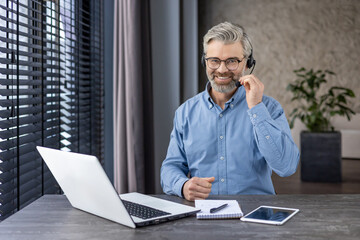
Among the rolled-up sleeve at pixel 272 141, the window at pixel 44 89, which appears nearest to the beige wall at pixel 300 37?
the window at pixel 44 89

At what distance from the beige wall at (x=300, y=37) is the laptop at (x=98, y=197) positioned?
5.57 m

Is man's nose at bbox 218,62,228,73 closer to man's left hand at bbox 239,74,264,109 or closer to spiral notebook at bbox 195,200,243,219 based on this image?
man's left hand at bbox 239,74,264,109

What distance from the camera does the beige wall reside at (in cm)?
634

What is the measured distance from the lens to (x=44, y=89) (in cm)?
209

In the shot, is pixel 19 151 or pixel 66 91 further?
pixel 66 91

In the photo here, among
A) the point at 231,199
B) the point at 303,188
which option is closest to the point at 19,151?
the point at 231,199

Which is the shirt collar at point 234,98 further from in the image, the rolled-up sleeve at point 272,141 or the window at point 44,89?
the window at point 44,89

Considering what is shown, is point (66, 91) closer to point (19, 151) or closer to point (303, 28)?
point (19, 151)

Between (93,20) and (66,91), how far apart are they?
0.68 meters

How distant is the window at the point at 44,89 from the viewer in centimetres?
169

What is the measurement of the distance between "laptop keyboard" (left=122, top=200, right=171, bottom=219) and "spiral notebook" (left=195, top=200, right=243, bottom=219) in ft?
0.37

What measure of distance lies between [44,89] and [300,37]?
521 cm

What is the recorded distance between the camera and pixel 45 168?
2.12m

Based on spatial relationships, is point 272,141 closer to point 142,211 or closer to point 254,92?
point 254,92
